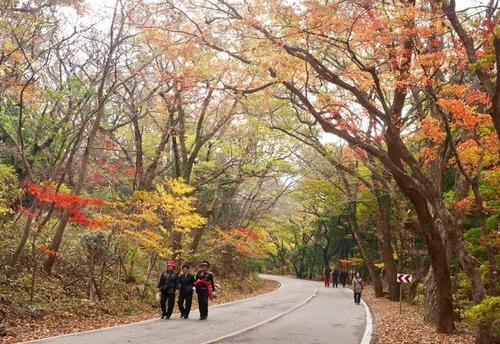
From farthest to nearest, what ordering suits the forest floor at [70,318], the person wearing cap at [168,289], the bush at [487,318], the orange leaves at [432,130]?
the orange leaves at [432,130]
the person wearing cap at [168,289]
the forest floor at [70,318]
the bush at [487,318]

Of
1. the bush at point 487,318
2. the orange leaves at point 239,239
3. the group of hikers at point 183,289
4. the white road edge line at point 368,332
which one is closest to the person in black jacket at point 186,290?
the group of hikers at point 183,289

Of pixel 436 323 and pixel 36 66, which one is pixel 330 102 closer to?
pixel 436 323

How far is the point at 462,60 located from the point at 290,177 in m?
22.6

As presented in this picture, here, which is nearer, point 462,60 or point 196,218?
point 462,60

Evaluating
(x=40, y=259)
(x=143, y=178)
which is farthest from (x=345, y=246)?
(x=40, y=259)

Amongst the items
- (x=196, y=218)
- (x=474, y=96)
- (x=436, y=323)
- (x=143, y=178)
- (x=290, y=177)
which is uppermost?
(x=290, y=177)

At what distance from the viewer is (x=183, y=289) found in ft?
45.8

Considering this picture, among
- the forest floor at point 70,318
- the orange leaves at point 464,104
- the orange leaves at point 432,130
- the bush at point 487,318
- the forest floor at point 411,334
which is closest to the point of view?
the bush at point 487,318

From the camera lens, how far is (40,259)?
53.6ft

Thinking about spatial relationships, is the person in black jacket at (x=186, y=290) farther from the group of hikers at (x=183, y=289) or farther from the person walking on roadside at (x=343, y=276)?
the person walking on roadside at (x=343, y=276)

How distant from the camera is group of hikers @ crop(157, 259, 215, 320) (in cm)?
1364

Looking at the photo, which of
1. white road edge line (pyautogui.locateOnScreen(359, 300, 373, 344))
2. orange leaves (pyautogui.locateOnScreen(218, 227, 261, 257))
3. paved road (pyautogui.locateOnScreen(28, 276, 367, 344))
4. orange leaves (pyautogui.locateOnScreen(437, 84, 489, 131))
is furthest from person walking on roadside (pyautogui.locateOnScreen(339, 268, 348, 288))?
orange leaves (pyautogui.locateOnScreen(437, 84, 489, 131))

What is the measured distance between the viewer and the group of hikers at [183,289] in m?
13.6

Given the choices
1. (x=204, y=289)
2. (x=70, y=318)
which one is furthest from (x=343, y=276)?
(x=70, y=318)
